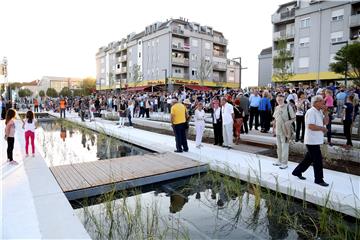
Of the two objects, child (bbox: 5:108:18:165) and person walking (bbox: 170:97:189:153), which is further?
person walking (bbox: 170:97:189:153)

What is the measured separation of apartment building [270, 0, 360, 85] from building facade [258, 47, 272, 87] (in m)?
10.8

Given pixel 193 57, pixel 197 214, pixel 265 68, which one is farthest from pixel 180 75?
pixel 197 214

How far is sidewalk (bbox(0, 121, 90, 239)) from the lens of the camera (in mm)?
4008

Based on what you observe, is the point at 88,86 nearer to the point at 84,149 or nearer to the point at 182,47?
the point at 182,47

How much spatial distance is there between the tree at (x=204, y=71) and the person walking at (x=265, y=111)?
127 ft

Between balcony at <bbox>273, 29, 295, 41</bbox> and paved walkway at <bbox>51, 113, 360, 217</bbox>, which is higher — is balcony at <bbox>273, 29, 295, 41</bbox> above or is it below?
above

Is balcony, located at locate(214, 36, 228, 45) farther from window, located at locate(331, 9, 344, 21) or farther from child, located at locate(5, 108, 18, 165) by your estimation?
child, located at locate(5, 108, 18, 165)

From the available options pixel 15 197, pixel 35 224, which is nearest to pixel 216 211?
pixel 35 224

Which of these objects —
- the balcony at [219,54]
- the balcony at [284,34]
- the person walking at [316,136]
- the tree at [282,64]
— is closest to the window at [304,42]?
the balcony at [284,34]

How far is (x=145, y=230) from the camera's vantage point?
4.61 metres

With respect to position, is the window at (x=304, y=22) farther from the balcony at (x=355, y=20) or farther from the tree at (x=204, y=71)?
A: the tree at (x=204, y=71)

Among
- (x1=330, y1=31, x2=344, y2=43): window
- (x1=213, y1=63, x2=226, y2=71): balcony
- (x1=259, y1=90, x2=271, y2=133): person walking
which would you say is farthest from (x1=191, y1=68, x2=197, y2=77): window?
(x1=259, y1=90, x2=271, y2=133): person walking

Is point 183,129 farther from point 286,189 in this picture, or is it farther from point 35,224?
point 35,224

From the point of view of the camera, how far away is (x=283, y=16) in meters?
42.3
